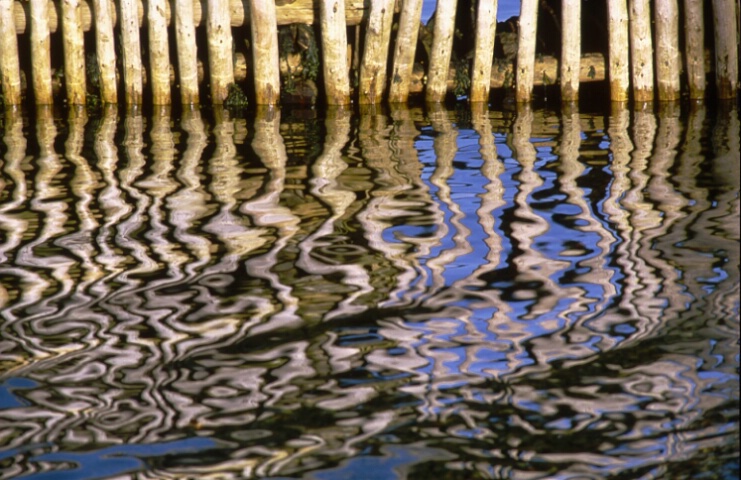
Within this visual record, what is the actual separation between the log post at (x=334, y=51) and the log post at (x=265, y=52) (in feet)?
1.48

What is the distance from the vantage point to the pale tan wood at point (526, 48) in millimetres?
9852

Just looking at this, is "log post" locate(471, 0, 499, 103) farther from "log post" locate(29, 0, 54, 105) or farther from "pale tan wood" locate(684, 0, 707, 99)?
"log post" locate(29, 0, 54, 105)

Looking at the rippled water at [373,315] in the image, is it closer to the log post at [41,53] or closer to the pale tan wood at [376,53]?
the log post at [41,53]

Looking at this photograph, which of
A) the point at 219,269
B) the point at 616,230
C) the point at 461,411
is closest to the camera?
the point at 461,411

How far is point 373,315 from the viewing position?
4492 mm

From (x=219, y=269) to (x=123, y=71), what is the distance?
18.1ft

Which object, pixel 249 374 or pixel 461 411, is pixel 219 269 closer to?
pixel 249 374

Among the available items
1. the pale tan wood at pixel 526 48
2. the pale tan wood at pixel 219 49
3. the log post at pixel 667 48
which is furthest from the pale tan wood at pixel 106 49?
the log post at pixel 667 48

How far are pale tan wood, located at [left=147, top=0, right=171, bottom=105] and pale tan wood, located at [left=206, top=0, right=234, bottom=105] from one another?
40cm

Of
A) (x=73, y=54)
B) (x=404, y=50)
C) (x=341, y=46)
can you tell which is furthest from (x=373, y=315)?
(x=73, y=54)

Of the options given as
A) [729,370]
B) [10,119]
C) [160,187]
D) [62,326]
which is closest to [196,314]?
[62,326]

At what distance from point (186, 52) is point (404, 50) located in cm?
201

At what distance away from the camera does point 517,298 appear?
4652 millimetres

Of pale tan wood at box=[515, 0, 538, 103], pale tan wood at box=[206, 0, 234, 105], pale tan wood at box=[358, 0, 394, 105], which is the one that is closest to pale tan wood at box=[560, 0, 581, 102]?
pale tan wood at box=[515, 0, 538, 103]
